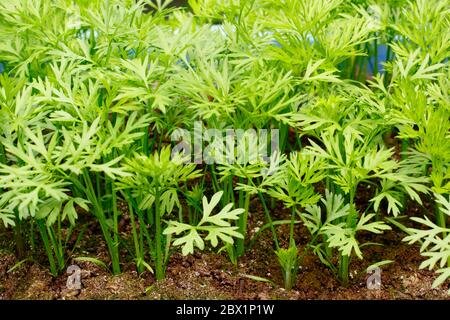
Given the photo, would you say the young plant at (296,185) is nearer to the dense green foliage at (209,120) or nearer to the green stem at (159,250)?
the dense green foliage at (209,120)

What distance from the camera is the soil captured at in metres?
1.40

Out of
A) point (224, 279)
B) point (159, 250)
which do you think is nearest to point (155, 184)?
point (159, 250)

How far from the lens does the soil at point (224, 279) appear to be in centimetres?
140

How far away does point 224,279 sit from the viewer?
1.44 metres

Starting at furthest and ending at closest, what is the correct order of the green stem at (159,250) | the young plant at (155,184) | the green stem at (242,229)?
the green stem at (242,229) < the green stem at (159,250) < the young plant at (155,184)

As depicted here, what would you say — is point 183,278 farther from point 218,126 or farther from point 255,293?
point 218,126

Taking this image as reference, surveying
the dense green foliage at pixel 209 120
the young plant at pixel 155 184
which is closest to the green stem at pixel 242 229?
the dense green foliage at pixel 209 120

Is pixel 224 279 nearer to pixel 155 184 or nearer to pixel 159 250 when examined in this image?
pixel 159 250

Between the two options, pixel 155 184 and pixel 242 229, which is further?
pixel 242 229

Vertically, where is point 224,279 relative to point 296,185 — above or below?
below

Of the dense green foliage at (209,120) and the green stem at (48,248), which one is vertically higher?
the dense green foliage at (209,120)

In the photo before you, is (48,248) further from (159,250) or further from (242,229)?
(242,229)

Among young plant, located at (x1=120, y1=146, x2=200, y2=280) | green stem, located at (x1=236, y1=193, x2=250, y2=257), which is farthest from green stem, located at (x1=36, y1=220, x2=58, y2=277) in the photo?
green stem, located at (x1=236, y1=193, x2=250, y2=257)

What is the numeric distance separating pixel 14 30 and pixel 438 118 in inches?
35.1
